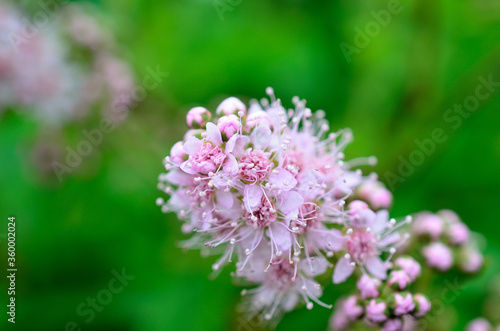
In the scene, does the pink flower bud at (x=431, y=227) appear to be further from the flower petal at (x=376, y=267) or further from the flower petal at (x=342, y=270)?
the flower petal at (x=342, y=270)

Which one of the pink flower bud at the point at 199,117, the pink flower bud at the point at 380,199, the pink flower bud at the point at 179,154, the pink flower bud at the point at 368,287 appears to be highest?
the pink flower bud at the point at 199,117

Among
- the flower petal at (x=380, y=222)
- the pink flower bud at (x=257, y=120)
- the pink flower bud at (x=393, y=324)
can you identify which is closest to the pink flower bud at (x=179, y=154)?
the pink flower bud at (x=257, y=120)

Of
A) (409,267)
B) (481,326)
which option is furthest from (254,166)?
(481,326)

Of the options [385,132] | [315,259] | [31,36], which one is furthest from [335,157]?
[31,36]

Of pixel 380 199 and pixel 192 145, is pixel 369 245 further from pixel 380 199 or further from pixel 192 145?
pixel 192 145

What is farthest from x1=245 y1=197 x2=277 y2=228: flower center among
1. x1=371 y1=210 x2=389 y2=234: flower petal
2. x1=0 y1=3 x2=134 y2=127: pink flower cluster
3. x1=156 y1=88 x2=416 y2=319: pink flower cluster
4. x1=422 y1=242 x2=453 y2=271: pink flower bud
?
x1=0 y1=3 x2=134 y2=127: pink flower cluster

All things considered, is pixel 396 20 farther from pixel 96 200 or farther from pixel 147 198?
pixel 96 200
